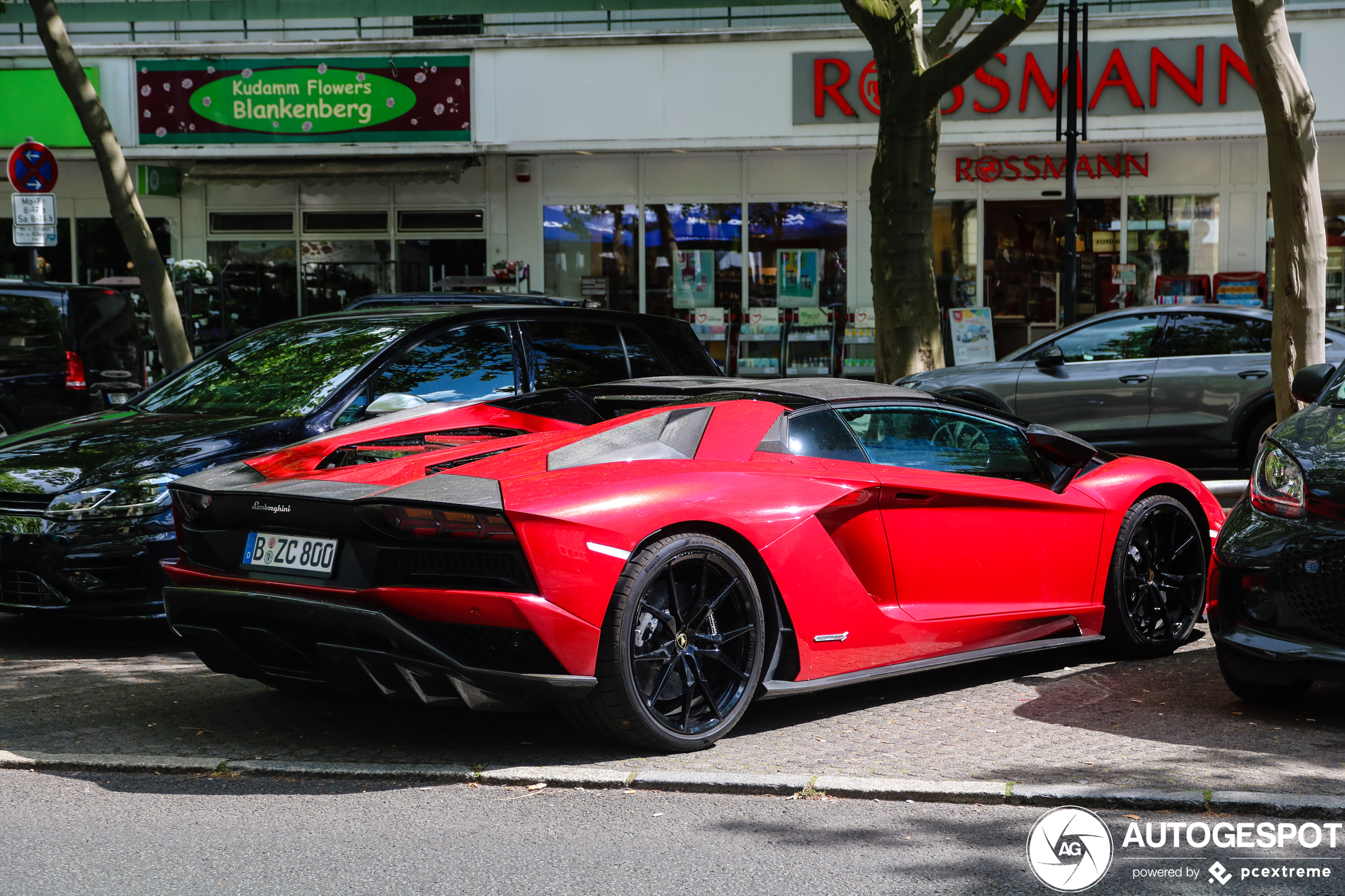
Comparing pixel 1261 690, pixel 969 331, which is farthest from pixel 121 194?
pixel 1261 690

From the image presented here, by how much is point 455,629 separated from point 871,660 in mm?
1629

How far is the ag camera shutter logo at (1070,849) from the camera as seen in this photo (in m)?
3.69

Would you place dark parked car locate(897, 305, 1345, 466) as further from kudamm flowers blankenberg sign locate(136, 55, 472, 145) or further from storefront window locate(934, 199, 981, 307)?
kudamm flowers blankenberg sign locate(136, 55, 472, 145)

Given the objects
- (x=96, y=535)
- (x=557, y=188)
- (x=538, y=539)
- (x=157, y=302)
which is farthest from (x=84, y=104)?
(x=538, y=539)

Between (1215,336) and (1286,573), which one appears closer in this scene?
(1286,573)

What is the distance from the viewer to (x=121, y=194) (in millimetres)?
12211

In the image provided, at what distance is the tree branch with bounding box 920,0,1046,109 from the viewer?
33.7 feet

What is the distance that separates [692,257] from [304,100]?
567 centimetres

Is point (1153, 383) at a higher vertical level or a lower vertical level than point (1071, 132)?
lower

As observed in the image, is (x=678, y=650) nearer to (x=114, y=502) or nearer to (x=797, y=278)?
(x=114, y=502)

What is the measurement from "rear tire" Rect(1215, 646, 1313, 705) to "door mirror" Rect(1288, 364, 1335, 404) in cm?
150

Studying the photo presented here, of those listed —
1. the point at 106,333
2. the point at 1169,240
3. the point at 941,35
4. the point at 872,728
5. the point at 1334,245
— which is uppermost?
the point at 941,35

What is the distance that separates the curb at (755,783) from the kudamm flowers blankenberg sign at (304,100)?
1511 centimetres

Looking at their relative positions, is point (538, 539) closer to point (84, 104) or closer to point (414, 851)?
point (414, 851)
